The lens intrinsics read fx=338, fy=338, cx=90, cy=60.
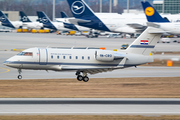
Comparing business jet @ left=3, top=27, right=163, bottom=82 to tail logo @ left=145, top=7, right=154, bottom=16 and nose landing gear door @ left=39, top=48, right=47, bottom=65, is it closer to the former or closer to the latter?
nose landing gear door @ left=39, top=48, right=47, bottom=65

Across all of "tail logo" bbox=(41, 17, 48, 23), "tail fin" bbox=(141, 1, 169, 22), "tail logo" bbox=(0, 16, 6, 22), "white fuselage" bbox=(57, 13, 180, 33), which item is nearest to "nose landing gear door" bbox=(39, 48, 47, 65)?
"tail fin" bbox=(141, 1, 169, 22)

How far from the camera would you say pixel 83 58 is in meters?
35.9

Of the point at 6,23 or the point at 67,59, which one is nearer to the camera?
the point at 67,59

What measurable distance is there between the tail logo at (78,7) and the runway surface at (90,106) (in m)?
69.5

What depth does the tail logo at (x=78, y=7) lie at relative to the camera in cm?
9450

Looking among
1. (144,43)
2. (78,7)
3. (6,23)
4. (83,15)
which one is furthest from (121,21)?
(6,23)

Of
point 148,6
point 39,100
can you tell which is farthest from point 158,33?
point 148,6

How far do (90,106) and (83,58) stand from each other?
37.6 feet

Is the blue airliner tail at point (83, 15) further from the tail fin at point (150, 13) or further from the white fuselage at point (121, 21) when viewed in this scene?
the tail fin at point (150, 13)

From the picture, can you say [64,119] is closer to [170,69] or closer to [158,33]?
[158,33]

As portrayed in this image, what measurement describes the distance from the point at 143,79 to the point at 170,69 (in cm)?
1055

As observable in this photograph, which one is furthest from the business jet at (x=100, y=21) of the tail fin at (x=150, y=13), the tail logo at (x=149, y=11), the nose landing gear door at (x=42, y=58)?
the nose landing gear door at (x=42, y=58)

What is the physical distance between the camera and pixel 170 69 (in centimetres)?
4784

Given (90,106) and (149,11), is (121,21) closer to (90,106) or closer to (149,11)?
(149,11)
